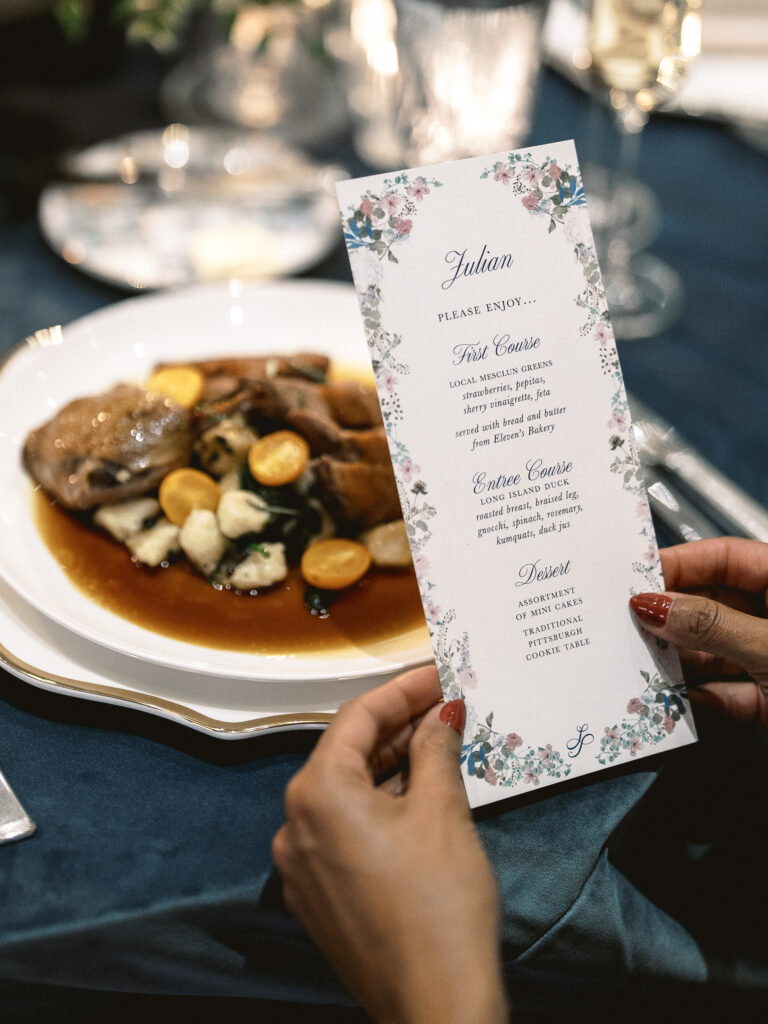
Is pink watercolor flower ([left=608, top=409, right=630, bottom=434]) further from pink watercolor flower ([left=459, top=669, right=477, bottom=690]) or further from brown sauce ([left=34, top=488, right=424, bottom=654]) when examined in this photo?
brown sauce ([left=34, top=488, right=424, bottom=654])

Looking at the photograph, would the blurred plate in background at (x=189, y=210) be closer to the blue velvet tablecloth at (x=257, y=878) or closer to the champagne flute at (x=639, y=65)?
the champagne flute at (x=639, y=65)

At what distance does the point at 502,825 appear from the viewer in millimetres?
1073

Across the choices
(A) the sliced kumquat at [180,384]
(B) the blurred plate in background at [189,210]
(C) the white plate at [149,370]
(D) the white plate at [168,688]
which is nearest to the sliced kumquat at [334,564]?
(C) the white plate at [149,370]

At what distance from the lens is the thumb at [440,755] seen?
897mm

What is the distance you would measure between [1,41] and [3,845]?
8.94 feet

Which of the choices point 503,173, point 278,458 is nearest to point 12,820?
point 278,458

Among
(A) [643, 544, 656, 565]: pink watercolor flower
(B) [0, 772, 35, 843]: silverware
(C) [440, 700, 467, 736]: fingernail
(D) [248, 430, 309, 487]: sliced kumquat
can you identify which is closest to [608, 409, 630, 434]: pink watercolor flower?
(A) [643, 544, 656, 565]: pink watercolor flower

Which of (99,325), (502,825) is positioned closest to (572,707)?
(502,825)

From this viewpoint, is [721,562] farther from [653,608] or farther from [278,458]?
[278,458]

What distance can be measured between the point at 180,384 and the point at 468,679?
934 millimetres

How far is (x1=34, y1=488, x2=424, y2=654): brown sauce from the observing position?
1.28 m

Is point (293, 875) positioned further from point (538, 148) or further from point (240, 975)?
point (538, 148)

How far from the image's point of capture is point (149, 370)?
1.71m

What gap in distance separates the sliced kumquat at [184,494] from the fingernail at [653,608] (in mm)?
756
